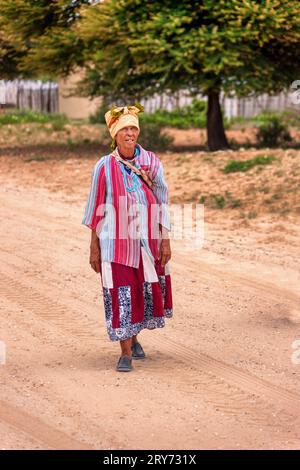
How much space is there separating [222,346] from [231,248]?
171 inches

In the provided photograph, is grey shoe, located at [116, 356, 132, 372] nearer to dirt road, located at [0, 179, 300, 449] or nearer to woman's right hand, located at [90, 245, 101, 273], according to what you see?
dirt road, located at [0, 179, 300, 449]

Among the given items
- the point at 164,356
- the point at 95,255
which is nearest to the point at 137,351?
the point at 164,356

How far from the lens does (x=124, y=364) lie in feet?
25.8

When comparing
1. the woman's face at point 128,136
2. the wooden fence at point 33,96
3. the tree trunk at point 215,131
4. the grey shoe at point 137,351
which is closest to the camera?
the woman's face at point 128,136

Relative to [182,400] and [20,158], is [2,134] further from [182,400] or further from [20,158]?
[182,400]

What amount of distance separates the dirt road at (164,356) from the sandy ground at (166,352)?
1cm

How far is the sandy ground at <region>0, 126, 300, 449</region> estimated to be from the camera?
21.9 ft

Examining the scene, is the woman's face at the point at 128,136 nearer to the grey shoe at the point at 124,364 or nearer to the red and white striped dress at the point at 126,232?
the red and white striped dress at the point at 126,232

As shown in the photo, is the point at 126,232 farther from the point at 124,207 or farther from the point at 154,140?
the point at 154,140

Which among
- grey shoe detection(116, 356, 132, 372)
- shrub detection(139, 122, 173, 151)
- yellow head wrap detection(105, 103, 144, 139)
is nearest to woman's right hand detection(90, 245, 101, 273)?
grey shoe detection(116, 356, 132, 372)

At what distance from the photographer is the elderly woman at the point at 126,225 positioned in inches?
304

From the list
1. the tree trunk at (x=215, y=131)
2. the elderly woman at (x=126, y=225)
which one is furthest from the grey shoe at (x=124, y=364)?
the tree trunk at (x=215, y=131)

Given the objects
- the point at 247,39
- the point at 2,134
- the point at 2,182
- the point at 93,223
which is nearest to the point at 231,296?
the point at 93,223

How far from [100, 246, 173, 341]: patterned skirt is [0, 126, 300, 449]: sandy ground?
34cm
